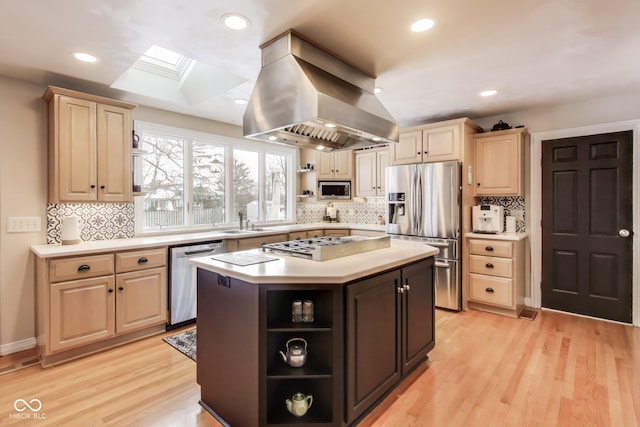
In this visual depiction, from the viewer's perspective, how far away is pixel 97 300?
276 cm

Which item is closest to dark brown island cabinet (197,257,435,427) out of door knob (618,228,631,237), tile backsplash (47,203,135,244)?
tile backsplash (47,203,135,244)

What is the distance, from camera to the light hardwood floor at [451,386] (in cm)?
197

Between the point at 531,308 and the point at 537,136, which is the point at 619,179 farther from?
the point at 531,308

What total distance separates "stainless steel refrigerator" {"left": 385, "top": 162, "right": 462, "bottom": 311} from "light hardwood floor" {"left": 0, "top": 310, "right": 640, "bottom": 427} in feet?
2.68

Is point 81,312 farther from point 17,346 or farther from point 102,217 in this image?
point 102,217

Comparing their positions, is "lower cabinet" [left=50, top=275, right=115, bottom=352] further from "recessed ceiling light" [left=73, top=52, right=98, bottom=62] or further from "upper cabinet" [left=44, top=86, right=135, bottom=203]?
"recessed ceiling light" [left=73, top=52, right=98, bottom=62]

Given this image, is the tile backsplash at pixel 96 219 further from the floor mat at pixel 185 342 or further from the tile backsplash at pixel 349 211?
the tile backsplash at pixel 349 211

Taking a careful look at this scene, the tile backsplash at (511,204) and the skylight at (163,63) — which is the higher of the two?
the skylight at (163,63)

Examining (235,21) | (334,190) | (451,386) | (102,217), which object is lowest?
(451,386)

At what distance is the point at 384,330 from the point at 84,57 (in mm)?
3000

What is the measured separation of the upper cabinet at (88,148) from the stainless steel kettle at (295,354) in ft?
7.79

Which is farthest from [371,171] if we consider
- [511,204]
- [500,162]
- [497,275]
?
[497,275]

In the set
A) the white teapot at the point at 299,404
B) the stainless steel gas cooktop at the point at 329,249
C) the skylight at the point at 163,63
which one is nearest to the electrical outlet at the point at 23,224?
the skylight at the point at 163,63

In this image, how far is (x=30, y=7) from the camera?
73.2 inches
